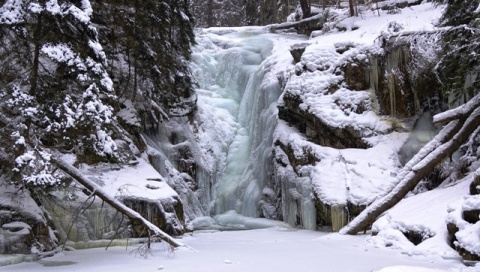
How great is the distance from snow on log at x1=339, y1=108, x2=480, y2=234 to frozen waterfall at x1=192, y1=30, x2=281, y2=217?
536 cm

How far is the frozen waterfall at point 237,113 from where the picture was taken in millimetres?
16844

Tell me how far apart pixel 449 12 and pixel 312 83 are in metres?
5.31

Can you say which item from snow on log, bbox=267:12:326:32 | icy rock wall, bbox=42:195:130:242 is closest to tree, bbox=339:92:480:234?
icy rock wall, bbox=42:195:130:242

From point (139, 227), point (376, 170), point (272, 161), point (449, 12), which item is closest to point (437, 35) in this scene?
point (449, 12)

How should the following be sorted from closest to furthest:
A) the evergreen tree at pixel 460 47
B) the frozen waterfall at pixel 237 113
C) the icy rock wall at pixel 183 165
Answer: the evergreen tree at pixel 460 47, the icy rock wall at pixel 183 165, the frozen waterfall at pixel 237 113

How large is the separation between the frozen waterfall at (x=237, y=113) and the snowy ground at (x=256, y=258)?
5905 millimetres

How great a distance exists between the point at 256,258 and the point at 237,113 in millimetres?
12500

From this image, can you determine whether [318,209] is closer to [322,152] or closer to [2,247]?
[322,152]

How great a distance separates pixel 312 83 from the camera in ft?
51.0

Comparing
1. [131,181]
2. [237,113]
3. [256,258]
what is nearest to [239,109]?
[237,113]

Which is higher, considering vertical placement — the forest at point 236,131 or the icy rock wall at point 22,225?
the forest at point 236,131

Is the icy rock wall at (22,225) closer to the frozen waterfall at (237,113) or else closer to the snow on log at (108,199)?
the snow on log at (108,199)

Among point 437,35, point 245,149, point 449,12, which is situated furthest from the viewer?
point 245,149

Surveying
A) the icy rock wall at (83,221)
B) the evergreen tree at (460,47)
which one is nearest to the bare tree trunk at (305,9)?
the evergreen tree at (460,47)
